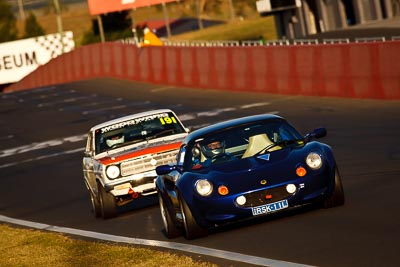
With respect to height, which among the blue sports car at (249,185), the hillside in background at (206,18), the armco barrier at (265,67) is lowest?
the hillside in background at (206,18)

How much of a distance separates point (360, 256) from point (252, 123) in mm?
3708

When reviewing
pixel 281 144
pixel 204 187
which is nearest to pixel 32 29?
pixel 281 144

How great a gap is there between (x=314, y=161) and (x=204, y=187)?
1.14 m

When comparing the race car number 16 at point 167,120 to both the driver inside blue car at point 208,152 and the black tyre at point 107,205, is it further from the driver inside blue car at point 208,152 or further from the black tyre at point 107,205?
the driver inside blue car at point 208,152

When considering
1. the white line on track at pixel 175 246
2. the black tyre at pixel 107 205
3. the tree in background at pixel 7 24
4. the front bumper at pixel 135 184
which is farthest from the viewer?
the tree in background at pixel 7 24

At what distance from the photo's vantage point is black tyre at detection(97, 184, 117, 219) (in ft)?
52.4

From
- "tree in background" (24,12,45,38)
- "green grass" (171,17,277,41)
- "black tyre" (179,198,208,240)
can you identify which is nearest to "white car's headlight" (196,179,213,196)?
"black tyre" (179,198,208,240)

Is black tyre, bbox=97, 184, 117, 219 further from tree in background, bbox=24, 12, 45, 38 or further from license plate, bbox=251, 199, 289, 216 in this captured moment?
tree in background, bbox=24, 12, 45, 38

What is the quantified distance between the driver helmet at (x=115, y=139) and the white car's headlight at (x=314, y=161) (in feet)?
18.4

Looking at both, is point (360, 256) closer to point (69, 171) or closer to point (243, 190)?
point (243, 190)

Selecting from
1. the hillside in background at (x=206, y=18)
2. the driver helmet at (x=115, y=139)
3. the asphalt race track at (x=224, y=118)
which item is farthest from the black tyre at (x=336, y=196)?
the hillside in background at (x=206, y=18)

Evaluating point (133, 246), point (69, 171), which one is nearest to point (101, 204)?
point (133, 246)

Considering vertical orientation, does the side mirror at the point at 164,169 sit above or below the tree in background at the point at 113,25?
above

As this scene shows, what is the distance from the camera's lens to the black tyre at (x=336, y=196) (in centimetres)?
1216
